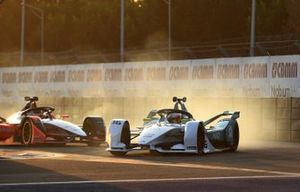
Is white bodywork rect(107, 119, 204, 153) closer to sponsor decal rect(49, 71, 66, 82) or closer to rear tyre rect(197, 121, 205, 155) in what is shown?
rear tyre rect(197, 121, 205, 155)

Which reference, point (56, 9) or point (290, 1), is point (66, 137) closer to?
point (290, 1)

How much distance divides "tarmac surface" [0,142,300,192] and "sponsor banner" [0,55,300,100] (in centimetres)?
694

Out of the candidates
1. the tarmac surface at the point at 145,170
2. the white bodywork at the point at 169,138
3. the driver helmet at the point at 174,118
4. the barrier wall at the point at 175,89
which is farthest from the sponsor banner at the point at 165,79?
the white bodywork at the point at 169,138

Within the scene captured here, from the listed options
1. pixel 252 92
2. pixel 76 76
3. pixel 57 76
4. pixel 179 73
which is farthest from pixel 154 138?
pixel 57 76

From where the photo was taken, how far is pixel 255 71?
101 feet

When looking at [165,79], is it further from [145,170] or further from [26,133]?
[145,170]

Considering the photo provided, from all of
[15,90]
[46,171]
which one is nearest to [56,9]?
[15,90]

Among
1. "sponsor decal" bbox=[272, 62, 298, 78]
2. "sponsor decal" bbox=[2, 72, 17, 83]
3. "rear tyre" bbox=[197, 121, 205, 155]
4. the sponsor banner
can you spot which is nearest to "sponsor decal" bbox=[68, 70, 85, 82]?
the sponsor banner

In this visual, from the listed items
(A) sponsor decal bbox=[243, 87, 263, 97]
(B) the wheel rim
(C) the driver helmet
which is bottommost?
(B) the wheel rim

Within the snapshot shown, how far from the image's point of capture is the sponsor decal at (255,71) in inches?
1203

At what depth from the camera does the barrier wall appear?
97.2 ft

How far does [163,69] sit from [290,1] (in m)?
28.5

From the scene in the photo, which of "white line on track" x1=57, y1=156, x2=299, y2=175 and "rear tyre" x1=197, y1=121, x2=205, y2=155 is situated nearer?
"white line on track" x1=57, y1=156, x2=299, y2=175

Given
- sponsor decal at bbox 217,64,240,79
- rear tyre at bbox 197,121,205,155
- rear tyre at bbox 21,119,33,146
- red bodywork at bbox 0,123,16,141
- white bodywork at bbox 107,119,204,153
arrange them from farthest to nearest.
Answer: sponsor decal at bbox 217,64,240,79 → red bodywork at bbox 0,123,16,141 → rear tyre at bbox 21,119,33,146 → rear tyre at bbox 197,121,205,155 → white bodywork at bbox 107,119,204,153
